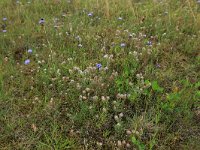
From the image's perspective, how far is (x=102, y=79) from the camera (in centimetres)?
347

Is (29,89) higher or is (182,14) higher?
(182,14)

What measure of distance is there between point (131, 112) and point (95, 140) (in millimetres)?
543

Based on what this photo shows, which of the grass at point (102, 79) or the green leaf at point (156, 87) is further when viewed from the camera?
the green leaf at point (156, 87)

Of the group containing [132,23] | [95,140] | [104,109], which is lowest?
[95,140]

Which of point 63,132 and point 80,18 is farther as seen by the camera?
point 80,18

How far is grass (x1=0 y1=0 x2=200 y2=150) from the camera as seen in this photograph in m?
2.96

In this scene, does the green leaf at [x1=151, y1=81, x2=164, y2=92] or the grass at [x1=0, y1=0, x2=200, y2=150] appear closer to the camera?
the grass at [x1=0, y1=0, x2=200, y2=150]

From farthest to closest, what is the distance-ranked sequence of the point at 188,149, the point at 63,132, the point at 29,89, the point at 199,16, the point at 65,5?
the point at 65,5
the point at 199,16
the point at 29,89
the point at 63,132
the point at 188,149

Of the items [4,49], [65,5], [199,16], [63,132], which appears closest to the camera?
[63,132]

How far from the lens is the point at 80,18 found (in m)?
5.06

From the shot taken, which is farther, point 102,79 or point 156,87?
point 102,79

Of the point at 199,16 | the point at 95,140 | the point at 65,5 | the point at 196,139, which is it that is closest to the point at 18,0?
the point at 65,5

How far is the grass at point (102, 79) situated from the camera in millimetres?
2959

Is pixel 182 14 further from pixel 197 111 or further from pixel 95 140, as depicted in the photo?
pixel 95 140
